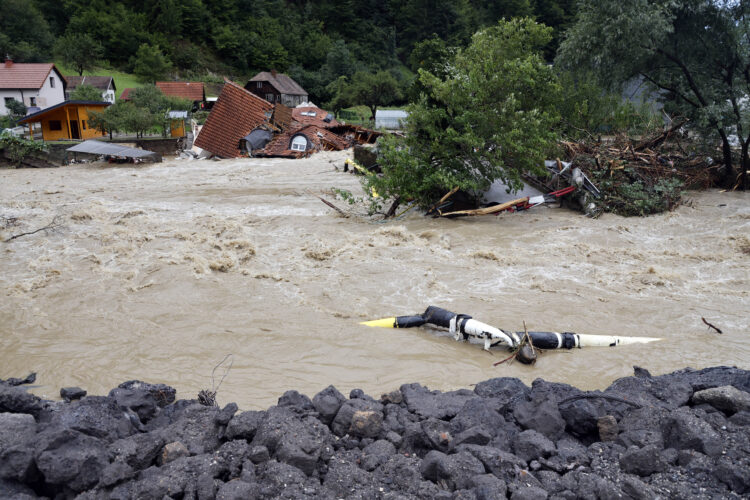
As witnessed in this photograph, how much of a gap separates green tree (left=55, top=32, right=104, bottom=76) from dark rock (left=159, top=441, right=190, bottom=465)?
62.6 m

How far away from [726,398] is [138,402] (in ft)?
16.6

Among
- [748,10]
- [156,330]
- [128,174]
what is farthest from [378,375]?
[128,174]

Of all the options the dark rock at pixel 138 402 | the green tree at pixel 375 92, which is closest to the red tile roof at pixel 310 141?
the green tree at pixel 375 92

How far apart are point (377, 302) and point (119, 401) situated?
191 inches

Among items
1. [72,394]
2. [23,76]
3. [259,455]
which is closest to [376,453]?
[259,455]

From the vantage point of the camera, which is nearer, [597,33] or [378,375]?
[378,375]

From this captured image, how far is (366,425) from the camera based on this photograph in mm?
4281

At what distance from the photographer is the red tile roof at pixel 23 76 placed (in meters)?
39.2

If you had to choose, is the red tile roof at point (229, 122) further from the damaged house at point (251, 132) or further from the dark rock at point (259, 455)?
the dark rock at point (259, 455)

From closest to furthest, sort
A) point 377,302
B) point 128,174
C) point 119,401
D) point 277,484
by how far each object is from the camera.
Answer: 1. point 277,484
2. point 119,401
3. point 377,302
4. point 128,174

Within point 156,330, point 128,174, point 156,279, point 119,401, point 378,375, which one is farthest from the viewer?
point 128,174

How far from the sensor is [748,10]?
15.6 meters

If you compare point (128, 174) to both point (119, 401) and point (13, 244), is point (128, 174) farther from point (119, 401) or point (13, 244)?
point (119, 401)

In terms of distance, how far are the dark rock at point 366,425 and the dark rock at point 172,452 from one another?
1.26 m
